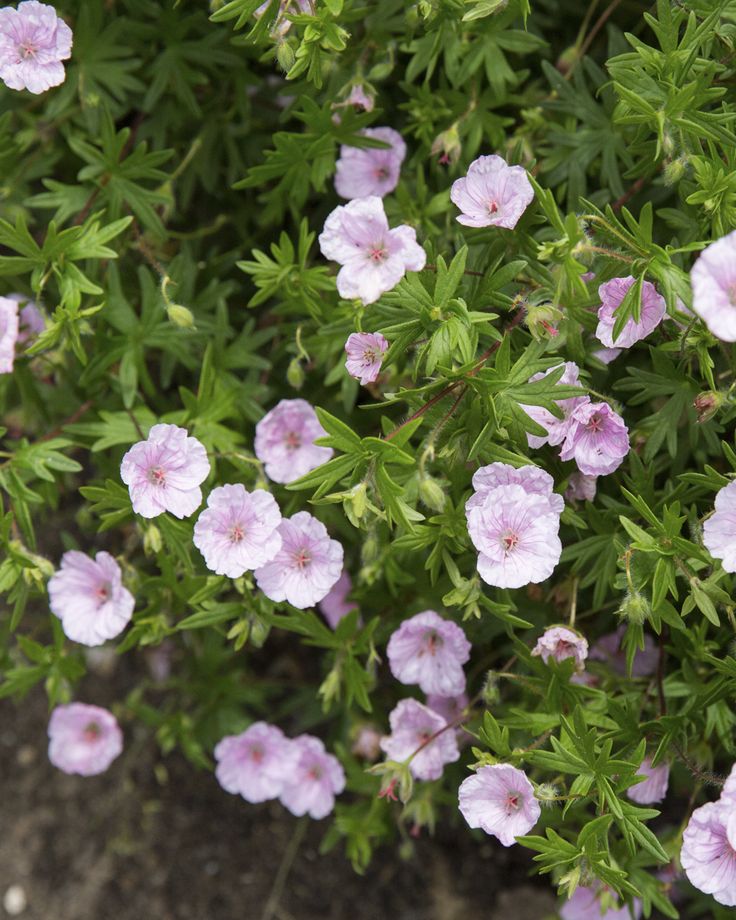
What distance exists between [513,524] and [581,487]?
22 centimetres

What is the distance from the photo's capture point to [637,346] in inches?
77.2

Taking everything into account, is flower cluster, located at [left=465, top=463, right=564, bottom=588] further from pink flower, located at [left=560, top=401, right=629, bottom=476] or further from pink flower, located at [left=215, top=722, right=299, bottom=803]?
pink flower, located at [left=215, top=722, right=299, bottom=803]

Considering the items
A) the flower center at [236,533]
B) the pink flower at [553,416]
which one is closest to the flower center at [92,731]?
the flower center at [236,533]

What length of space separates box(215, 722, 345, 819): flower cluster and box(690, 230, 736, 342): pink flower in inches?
55.3

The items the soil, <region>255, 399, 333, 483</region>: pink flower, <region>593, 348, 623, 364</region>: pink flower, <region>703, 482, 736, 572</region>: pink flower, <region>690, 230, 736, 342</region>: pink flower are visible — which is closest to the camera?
<region>690, 230, 736, 342</region>: pink flower

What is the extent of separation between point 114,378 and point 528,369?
944 mm

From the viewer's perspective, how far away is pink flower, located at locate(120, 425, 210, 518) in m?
1.77

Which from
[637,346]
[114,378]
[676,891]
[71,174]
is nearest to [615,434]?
[637,346]

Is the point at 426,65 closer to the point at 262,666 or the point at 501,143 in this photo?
the point at 501,143

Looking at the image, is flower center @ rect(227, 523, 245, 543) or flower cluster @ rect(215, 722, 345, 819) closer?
flower center @ rect(227, 523, 245, 543)

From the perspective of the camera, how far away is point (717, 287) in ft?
4.55

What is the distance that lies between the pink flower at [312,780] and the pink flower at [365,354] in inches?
39.6

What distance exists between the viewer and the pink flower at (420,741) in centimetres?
197

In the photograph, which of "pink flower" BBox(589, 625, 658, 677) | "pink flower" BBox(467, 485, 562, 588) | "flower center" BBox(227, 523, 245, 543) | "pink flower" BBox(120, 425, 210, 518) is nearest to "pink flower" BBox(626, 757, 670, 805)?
"pink flower" BBox(589, 625, 658, 677)
